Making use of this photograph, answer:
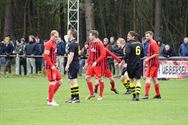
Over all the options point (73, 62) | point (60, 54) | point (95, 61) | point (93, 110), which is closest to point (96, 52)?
point (95, 61)

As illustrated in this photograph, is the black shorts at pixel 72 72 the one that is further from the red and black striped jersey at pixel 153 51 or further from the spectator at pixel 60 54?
the spectator at pixel 60 54

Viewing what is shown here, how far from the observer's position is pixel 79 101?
20.3 meters

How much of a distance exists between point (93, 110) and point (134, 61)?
362cm

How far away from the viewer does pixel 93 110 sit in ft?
57.8

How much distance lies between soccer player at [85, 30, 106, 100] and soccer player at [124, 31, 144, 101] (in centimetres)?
97

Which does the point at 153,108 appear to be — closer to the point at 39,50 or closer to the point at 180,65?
the point at 180,65

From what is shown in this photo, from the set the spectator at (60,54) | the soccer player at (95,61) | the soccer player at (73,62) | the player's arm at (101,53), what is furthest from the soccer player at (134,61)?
the spectator at (60,54)

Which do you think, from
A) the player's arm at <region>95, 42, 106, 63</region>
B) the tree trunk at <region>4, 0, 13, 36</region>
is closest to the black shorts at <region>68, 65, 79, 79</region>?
the player's arm at <region>95, 42, 106, 63</region>

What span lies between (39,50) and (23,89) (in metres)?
10.1

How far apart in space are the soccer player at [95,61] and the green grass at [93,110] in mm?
638

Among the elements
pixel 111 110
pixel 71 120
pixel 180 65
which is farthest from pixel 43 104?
pixel 180 65

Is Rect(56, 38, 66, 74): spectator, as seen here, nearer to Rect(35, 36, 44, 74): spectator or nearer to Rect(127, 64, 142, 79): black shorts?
Rect(35, 36, 44, 74): spectator

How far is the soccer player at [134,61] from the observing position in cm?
2064

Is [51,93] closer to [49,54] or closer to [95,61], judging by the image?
[49,54]
